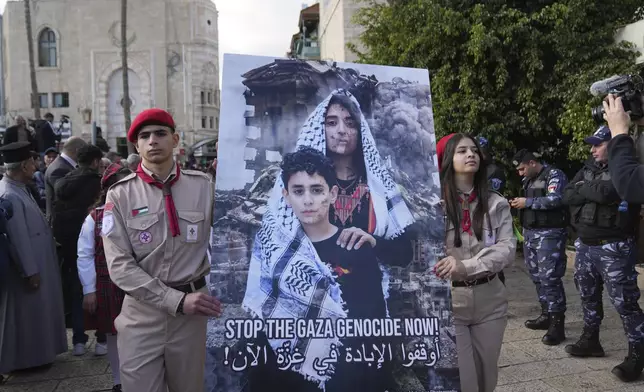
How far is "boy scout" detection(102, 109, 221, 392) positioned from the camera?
2713 millimetres

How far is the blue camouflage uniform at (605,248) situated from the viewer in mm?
4539

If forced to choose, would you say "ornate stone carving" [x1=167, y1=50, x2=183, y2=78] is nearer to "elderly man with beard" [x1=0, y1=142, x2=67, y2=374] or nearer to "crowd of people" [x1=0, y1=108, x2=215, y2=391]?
"crowd of people" [x1=0, y1=108, x2=215, y2=391]

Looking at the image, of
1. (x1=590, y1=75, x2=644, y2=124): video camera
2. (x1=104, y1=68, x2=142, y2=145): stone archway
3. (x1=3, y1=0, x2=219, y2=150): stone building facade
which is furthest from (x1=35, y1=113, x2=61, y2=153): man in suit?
(x1=104, y1=68, x2=142, y2=145): stone archway

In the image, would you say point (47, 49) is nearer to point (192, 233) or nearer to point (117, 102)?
point (117, 102)

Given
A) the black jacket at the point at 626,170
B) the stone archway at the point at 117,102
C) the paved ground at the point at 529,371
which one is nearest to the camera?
the black jacket at the point at 626,170

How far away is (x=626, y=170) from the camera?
3033mm

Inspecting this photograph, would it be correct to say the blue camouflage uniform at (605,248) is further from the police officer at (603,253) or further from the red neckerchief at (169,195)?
the red neckerchief at (169,195)

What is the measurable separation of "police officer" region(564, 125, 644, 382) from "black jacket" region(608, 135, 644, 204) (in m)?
1.65

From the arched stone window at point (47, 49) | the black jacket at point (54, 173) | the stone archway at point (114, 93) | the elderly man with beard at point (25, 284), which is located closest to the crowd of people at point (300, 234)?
the elderly man with beard at point (25, 284)

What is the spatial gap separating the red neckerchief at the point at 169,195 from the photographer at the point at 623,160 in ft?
7.86

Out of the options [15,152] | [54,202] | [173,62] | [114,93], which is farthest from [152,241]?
[114,93]

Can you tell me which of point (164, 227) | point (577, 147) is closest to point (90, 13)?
point (577, 147)

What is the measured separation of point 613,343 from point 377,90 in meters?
4.24

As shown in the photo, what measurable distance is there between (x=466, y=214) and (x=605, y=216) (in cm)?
213
